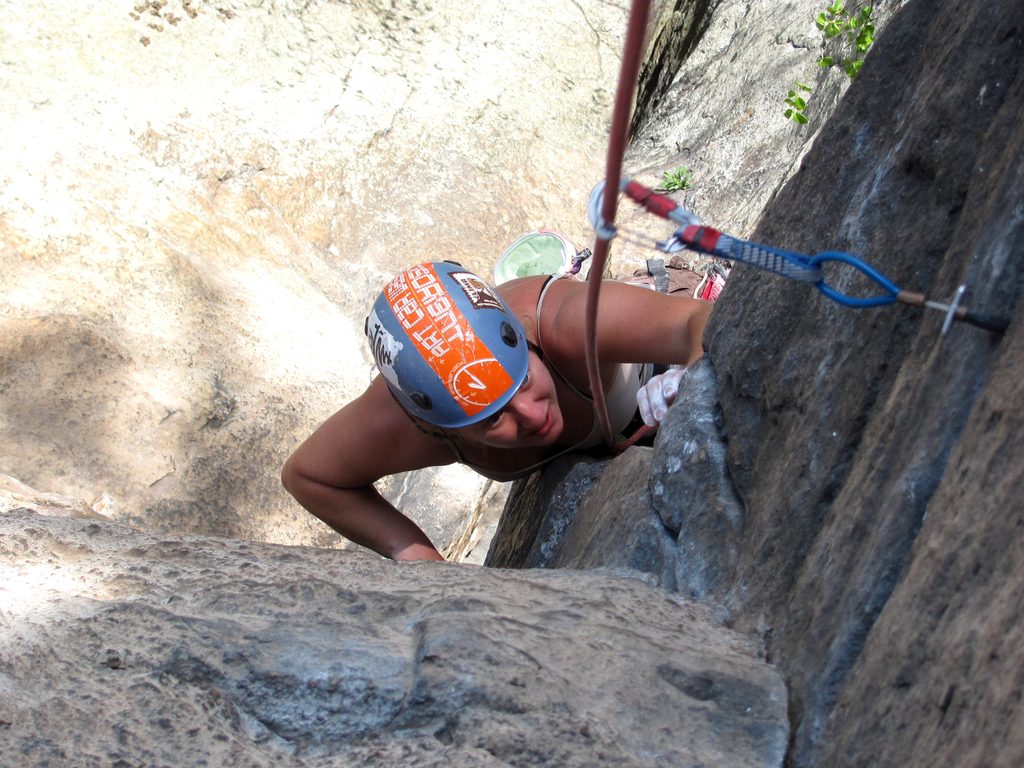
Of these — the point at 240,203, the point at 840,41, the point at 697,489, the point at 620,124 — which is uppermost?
the point at 840,41

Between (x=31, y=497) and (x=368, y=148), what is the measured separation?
3475 mm

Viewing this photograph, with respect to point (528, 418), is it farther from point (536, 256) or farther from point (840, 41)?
point (840, 41)

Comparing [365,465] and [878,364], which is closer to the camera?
→ [878,364]

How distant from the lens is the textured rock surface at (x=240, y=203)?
4148mm

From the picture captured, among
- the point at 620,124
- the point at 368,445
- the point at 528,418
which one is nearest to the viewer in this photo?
the point at 620,124

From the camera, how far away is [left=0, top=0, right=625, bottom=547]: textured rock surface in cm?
415

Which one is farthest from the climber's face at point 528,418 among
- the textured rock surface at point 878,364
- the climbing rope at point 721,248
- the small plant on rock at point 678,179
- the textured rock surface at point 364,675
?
the small plant on rock at point 678,179

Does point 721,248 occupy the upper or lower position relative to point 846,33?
lower

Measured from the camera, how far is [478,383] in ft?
8.11

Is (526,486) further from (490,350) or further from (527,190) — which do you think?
(527,190)

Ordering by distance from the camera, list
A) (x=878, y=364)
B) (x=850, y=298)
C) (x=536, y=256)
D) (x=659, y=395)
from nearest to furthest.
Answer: (x=850, y=298), (x=878, y=364), (x=659, y=395), (x=536, y=256)

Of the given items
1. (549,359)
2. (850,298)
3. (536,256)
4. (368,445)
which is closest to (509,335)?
(549,359)

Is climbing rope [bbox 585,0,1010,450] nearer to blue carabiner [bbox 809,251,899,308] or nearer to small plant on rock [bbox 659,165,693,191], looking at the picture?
blue carabiner [bbox 809,251,899,308]

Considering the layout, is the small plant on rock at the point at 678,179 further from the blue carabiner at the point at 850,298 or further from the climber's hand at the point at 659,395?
the blue carabiner at the point at 850,298
